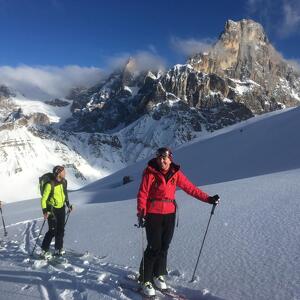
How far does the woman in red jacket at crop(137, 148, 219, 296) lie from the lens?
303 inches

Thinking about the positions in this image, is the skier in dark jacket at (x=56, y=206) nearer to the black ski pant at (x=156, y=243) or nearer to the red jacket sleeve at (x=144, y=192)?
the black ski pant at (x=156, y=243)

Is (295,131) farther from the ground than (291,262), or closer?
farther from the ground

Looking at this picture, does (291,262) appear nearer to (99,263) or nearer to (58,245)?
(99,263)

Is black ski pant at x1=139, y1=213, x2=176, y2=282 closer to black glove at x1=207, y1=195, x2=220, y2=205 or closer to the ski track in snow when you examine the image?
the ski track in snow

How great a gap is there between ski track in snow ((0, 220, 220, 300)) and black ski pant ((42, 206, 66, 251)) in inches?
15.0

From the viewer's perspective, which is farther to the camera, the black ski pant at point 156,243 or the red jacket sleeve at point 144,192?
the black ski pant at point 156,243

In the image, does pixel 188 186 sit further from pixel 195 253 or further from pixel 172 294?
pixel 195 253

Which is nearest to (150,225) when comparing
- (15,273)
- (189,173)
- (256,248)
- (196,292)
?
(196,292)

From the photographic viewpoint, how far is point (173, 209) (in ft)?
26.2

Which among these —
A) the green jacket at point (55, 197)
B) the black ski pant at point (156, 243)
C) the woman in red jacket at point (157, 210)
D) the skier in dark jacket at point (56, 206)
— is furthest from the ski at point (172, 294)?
the green jacket at point (55, 197)

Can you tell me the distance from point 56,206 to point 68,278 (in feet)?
8.00

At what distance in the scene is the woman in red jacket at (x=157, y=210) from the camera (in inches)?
303

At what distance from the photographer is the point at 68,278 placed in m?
8.91

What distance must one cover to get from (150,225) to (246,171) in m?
23.2
